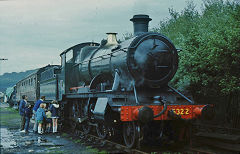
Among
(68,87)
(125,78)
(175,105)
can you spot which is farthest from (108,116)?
(68,87)

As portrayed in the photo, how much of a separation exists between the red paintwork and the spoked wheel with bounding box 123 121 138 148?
1.64 feet

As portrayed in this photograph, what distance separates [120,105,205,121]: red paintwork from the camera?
7455 mm

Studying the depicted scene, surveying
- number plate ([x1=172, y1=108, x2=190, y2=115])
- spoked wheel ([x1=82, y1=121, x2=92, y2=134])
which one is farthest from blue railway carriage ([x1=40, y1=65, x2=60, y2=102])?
number plate ([x1=172, y1=108, x2=190, y2=115])

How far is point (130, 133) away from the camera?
26.9ft

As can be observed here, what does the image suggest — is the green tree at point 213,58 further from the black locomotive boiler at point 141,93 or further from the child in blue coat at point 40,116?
the child in blue coat at point 40,116

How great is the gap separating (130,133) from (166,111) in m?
1.17

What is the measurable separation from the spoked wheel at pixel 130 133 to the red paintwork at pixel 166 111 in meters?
0.50

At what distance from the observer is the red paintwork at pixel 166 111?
7.46 metres

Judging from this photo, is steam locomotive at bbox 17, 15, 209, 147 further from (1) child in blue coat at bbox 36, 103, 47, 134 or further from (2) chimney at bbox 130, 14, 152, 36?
(1) child in blue coat at bbox 36, 103, 47, 134

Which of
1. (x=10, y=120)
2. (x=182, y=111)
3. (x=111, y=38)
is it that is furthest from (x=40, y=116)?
(x=10, y=120)

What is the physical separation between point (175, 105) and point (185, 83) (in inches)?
185

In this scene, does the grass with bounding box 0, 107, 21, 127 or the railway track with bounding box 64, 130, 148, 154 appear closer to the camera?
the railway track with bounding box 64, 130, 148, 154

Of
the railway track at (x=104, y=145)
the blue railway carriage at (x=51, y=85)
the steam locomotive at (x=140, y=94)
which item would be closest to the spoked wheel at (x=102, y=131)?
the steam locomotive at (x=140, y=94)

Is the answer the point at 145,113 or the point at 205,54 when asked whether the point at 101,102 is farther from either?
the point at 205,54
